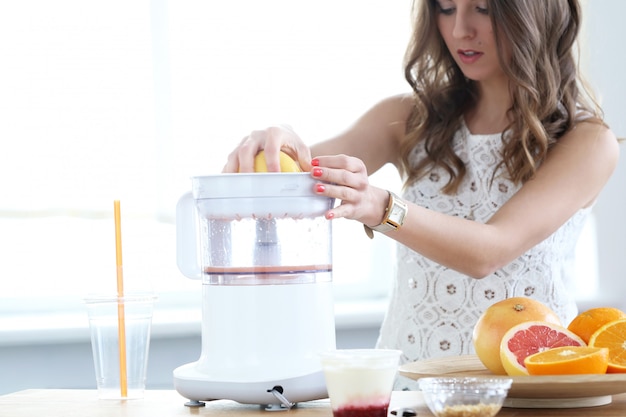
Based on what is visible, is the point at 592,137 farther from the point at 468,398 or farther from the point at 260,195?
the point at 468,398

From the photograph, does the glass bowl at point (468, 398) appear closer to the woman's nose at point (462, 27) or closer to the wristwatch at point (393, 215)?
the wristwatch at point (393, 215)

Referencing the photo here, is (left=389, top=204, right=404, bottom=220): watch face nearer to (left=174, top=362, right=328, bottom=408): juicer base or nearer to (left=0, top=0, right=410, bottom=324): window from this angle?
(left=174, top=362, right=328, bottom=408): juicer base

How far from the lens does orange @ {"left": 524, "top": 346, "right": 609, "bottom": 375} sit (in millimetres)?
1028

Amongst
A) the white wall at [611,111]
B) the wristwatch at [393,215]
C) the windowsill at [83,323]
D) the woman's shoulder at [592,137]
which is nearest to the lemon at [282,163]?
the wristwatch at [393,215]

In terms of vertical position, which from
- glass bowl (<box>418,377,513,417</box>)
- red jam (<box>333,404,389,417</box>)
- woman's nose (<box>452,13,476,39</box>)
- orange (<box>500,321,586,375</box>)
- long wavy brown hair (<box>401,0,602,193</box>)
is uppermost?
woman's nose (<box>452,13,476,39</box>)

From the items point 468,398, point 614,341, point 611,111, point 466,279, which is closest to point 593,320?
point 614,341

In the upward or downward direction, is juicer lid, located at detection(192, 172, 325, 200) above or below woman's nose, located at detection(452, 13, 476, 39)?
below

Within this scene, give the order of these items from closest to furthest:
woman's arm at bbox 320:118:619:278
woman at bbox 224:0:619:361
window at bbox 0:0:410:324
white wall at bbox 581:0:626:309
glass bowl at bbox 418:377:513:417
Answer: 1. glass bowl at bbox 418:377:513:417
2. woman's arm at bbox 320:118:619:278
3. woman at bbox 224:0:619:361
4. window at bbox 0:0:410:324
5. white wall at bbox 581:0:626:309

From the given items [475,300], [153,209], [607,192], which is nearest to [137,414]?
[475,300]

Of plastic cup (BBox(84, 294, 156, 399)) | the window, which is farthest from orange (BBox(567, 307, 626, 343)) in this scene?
the window

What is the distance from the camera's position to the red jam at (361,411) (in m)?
0.96

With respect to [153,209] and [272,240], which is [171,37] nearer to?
[153,209]

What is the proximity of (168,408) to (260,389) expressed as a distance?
0.12m

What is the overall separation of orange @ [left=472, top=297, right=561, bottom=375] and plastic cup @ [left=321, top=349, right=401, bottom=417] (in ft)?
0.68
